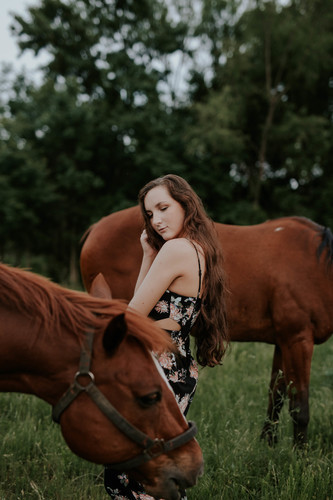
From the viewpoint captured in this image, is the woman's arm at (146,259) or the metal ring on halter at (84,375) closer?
the metal ring on halter at (84,375)

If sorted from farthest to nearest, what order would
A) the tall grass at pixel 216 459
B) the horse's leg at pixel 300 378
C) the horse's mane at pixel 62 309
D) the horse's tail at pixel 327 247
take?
the horse's tail at pixel 327 247 < the horse's leg at pixel 300 378 < the tall grass at pixel 216 459 < the horse's mane at pixel 62 309

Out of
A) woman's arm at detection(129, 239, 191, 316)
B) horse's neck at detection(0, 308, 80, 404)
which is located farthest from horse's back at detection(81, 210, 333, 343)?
horse's neck at detection(0, 308, 80, 404)

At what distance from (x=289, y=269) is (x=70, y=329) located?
2.55 m

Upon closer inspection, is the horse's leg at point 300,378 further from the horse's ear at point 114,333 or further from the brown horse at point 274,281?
the horse's ear at point 114,333

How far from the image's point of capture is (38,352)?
1.49 metres

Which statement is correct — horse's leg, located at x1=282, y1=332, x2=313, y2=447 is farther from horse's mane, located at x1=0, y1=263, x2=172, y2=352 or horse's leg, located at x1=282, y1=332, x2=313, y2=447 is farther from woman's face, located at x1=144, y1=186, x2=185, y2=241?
horse's mane, located at x1=0, y1=263, x2=172, y2=352

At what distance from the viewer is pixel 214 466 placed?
284 centimetres

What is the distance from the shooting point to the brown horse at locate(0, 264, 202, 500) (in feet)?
4.74

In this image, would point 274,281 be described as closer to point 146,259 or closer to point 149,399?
point 146,259

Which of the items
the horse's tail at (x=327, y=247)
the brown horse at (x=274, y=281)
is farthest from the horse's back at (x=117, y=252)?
the horse's tail at (x=327, y=247)

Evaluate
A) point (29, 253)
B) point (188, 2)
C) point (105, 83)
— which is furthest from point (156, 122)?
point (29, 253)

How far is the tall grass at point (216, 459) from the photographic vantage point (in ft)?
8.14

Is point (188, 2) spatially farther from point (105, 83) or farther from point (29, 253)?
point (29, 253)

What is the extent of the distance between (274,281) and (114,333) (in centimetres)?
245
